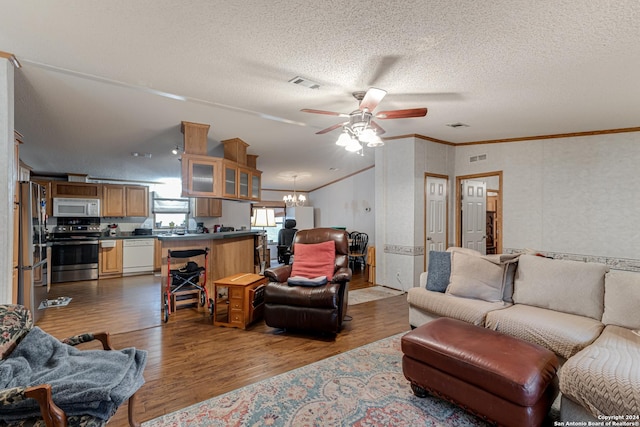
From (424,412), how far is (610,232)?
157 inches

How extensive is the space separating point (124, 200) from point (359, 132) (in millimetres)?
5983

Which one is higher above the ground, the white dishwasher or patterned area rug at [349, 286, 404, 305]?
the white dishwasher

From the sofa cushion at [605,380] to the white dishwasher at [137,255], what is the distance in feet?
22.9

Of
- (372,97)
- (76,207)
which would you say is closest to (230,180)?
(372,97)

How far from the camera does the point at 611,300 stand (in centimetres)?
219

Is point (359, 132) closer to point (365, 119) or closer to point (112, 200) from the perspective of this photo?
point (365, 119)

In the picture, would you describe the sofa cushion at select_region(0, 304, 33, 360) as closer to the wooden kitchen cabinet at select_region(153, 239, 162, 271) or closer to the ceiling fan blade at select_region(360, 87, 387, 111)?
the ceiling fan blade at select_region(360, 87, 387, 111)

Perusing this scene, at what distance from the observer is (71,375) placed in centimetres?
141

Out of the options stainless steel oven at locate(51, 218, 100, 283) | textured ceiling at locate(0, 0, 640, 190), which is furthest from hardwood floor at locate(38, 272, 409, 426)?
textured ceiling at locate(0, 0, 640, 190)

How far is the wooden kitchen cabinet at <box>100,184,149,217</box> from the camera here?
6.36 m

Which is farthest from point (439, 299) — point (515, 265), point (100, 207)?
point (100, 207)

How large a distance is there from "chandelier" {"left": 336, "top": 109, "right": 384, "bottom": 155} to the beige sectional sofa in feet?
4.83

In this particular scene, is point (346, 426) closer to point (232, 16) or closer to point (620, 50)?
point (232, 16)

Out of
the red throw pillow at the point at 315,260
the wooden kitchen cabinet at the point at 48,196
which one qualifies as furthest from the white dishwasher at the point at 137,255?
the red throw pillow at the point at 315,260
